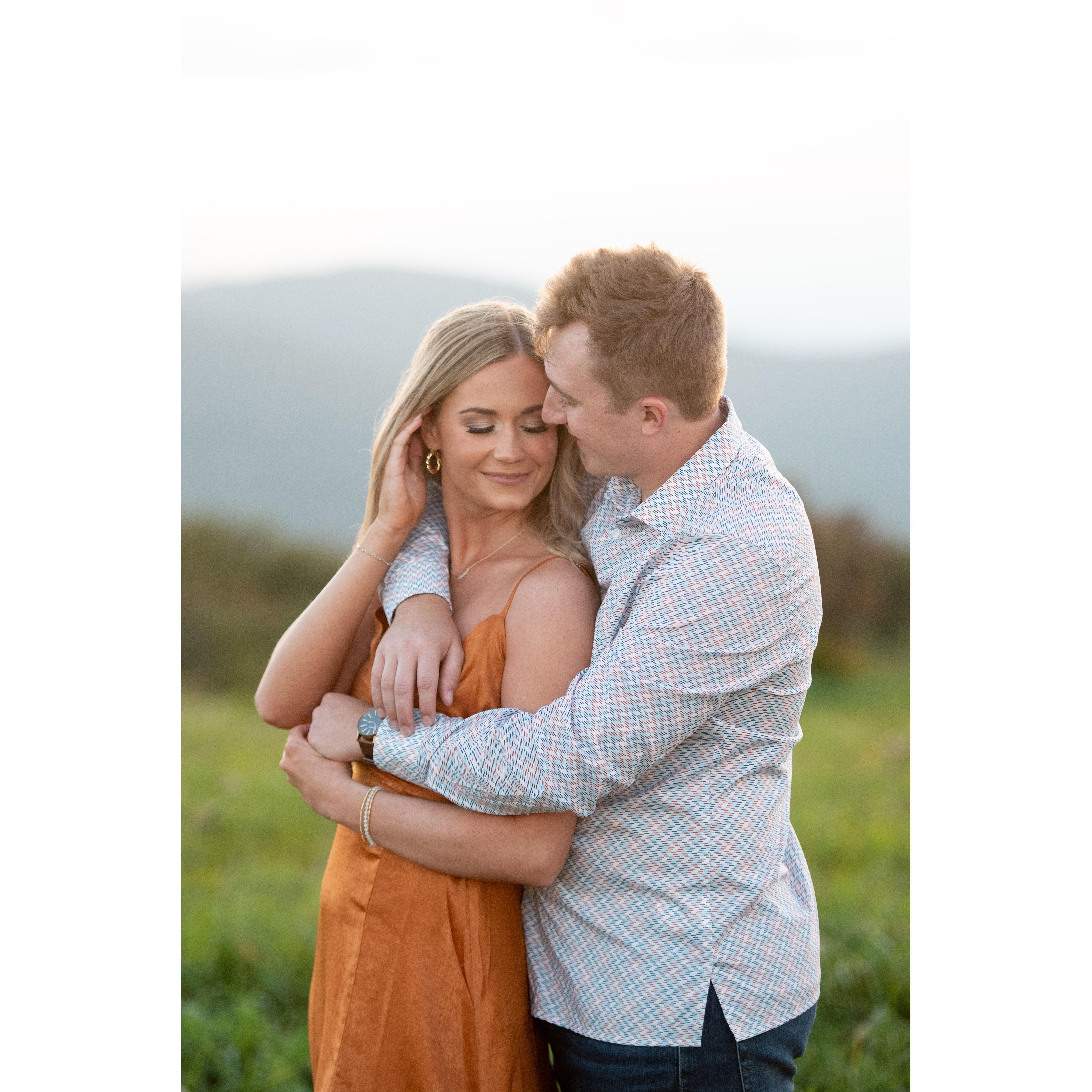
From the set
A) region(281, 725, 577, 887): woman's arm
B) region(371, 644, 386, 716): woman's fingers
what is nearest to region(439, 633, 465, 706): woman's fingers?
region(371, 644, 386, 716): woman's fingers

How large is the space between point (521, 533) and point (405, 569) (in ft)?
0.92

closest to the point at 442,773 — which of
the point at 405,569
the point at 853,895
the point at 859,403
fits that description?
the point at 405,569

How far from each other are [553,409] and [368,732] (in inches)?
30.9

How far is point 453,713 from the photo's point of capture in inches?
82.5

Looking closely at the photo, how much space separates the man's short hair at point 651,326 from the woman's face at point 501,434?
273 mm

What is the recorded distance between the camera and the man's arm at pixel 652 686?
179 cm

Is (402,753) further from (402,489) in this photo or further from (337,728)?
(402,489)

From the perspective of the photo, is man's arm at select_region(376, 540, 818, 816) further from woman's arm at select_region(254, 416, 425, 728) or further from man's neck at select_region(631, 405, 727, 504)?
woman's arm at select_region(254, 416, 425, 728)

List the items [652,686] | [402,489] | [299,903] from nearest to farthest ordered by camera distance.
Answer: [652,686], [402,489], [299,903]

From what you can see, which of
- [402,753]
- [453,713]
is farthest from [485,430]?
[402,753]

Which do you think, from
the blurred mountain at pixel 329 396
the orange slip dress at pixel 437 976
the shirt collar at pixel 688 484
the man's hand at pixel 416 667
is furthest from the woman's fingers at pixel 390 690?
the blurred mountain at pixel 329 396

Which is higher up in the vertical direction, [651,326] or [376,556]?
[651,326]

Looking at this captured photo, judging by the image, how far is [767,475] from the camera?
76.5 inches

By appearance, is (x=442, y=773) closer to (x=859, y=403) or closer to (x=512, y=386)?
(x=512, y=386)
